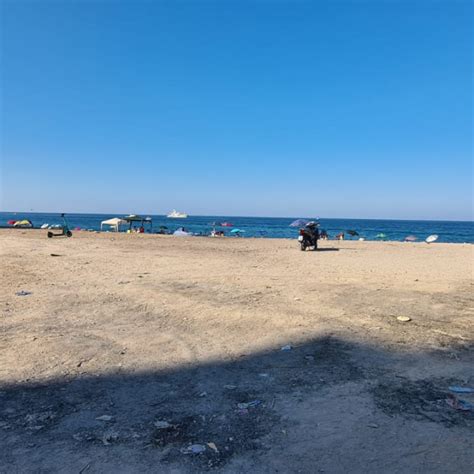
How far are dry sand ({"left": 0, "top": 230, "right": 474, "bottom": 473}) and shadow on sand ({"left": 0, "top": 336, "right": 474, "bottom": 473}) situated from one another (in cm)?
2

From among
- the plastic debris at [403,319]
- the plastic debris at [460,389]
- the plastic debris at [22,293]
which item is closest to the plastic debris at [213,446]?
the plastic debris at [460,389]

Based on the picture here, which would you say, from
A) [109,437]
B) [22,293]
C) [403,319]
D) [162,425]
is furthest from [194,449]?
[22,293]

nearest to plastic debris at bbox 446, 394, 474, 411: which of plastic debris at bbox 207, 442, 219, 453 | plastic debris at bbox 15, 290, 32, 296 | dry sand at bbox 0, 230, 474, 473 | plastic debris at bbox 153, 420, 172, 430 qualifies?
dry sand at bbox 0, 230, 474, 473

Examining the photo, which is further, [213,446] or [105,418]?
[105,418]

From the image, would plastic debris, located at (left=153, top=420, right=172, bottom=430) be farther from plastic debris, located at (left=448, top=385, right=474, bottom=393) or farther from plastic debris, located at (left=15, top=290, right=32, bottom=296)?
plastic debris, located at (left=15, top=290, right=32, bottom=296)

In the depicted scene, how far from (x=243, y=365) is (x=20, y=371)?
2.50m

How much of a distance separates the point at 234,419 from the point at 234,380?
822mm

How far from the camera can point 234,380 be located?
437 centimetres

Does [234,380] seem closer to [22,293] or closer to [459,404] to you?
[459,404]

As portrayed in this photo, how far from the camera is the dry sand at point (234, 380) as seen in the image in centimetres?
301

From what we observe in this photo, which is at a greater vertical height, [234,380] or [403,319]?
[403,319]

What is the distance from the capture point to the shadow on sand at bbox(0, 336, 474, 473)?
293cm

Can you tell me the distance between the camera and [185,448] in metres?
3.11

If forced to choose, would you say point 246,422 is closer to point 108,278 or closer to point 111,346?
point 111,346
